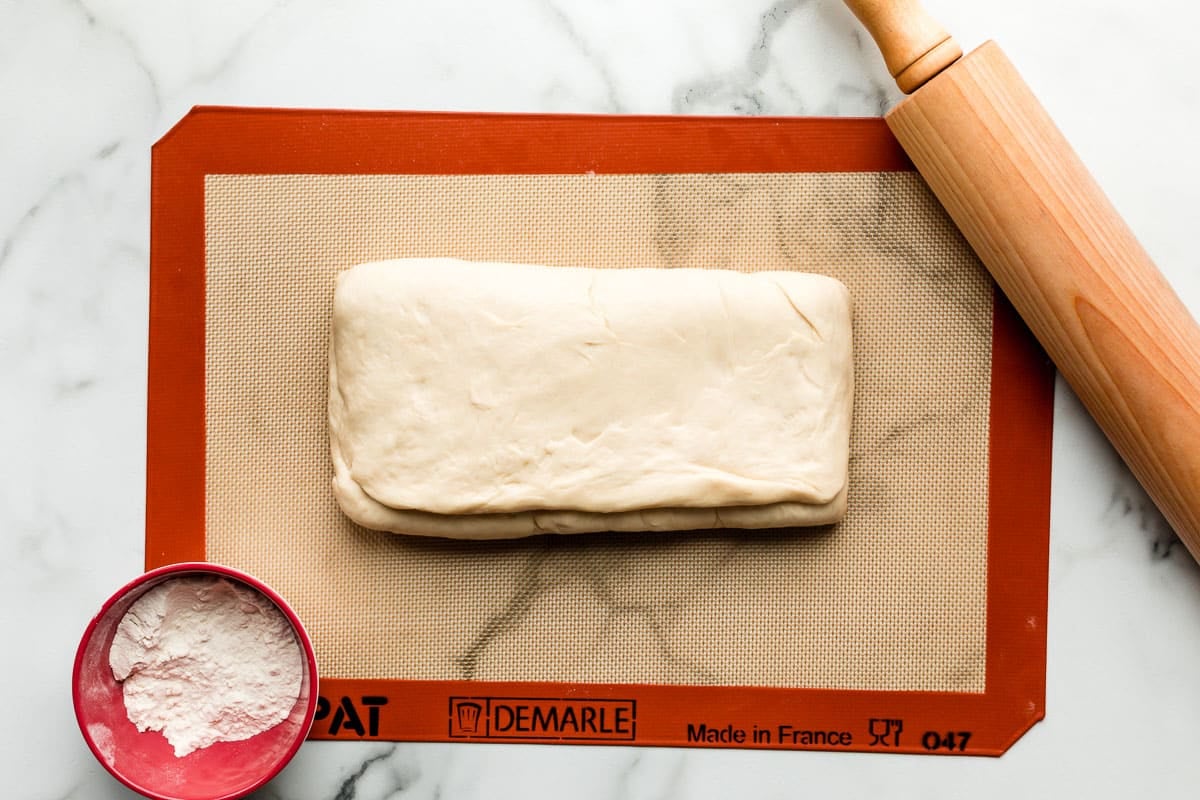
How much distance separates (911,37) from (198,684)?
102cm

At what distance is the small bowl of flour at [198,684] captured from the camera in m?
0.93

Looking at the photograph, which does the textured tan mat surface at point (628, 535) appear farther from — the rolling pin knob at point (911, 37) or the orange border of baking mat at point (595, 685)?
the rolling pin knob at point (911, 37)

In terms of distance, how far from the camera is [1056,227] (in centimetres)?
89

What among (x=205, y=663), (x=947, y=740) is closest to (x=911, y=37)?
(x=947, y=740)

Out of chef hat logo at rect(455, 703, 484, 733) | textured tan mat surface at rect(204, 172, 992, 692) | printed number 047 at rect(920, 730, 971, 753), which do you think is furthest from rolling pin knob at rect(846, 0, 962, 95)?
chef hat logo at rect(455, 703, 484, 733)

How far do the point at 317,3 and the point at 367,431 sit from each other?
50 centimetres

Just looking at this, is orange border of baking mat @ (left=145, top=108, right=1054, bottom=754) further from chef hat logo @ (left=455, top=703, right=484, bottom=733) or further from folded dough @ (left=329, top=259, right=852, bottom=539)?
folded dough @ (left=329, top=259, right=852, bottom=539)

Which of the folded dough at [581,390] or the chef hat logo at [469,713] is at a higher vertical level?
the folded dough at [581,390]

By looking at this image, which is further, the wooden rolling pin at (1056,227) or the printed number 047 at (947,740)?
the printed number 047 at (947,740)

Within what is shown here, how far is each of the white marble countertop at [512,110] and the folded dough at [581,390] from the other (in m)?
0.24

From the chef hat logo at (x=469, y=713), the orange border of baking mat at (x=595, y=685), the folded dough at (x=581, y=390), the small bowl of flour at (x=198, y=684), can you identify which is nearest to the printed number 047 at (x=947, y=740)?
the orange border of baking mat at (x=595, y=685)

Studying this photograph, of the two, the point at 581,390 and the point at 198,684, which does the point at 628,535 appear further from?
the point at 198,684

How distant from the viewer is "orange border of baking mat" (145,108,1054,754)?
98 cm

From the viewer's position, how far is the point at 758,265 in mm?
985
